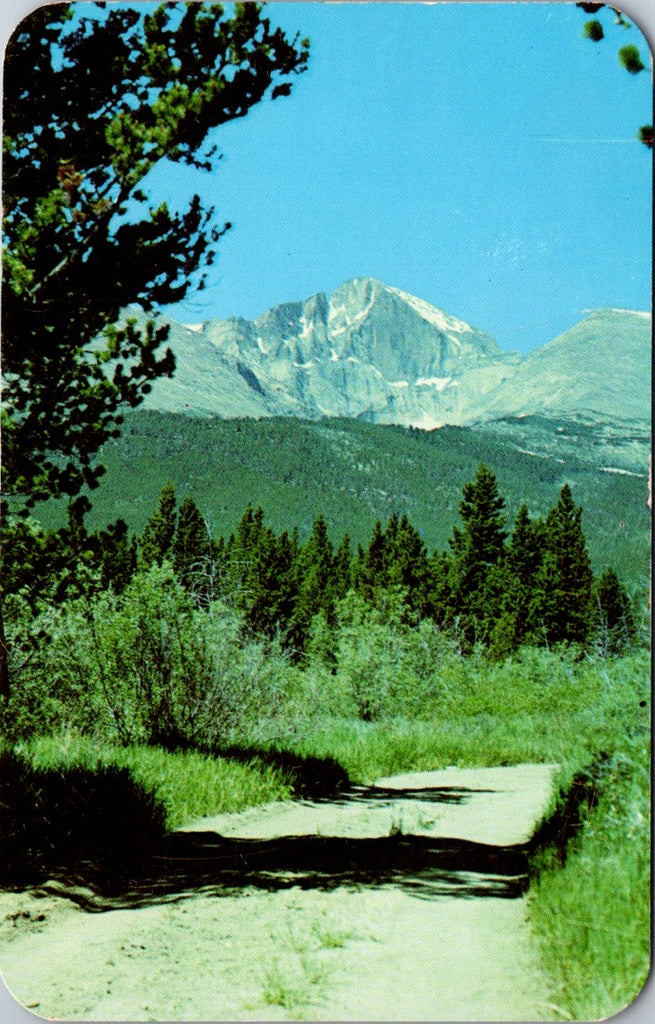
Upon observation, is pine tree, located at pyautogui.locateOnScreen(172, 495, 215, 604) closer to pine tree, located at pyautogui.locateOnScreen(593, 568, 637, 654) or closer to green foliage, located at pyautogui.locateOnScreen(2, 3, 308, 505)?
green foliage, located at pyautogui.locateOnScreen(2, 3, 308, 505)

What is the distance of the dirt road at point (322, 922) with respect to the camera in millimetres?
2758

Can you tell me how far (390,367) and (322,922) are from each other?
1.94m

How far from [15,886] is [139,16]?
10.4ft

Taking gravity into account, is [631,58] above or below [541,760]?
above

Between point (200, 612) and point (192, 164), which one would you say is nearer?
point (192, 164)

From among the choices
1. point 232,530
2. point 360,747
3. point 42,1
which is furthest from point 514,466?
point 42,1

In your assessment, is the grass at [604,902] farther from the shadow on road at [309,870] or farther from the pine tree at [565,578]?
the pine tree at [565,578]

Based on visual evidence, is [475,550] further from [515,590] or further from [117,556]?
[117,556]

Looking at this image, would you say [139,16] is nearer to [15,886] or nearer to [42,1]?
[42,1]

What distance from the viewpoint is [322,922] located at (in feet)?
9.89

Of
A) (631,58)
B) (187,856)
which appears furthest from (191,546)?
(631,58)

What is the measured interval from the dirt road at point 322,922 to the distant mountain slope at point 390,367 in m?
1.34

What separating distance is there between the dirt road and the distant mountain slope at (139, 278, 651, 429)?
134 cm

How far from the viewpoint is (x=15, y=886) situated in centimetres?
328
